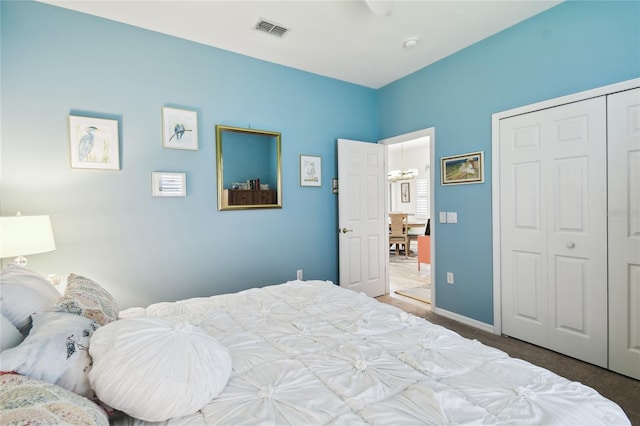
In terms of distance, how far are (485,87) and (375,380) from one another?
3.03 m

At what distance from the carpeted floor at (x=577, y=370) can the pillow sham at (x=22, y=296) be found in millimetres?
3050

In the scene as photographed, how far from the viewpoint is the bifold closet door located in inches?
90.5

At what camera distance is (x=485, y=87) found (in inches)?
118

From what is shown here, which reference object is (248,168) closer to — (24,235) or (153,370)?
(24,235)

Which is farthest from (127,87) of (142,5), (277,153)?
(277,153)

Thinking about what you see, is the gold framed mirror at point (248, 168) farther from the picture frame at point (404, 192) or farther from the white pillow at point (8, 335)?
the picture frame at point (404, 192)

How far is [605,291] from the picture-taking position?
7.44 feet

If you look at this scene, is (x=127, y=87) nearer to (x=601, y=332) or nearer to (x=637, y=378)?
(x=601, y=332)

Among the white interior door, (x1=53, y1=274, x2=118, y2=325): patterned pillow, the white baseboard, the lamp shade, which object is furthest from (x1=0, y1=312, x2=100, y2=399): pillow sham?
the white baseboard

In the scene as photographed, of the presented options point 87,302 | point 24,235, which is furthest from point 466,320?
point 24,235

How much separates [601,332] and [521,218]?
3.35ft

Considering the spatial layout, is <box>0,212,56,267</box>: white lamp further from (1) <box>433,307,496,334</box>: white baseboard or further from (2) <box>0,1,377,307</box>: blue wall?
(1) <box>433,307,496,334</box>: white baseboard

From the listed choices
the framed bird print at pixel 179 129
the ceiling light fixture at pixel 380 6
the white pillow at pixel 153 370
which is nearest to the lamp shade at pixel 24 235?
the framed bird print at pixel 179 129

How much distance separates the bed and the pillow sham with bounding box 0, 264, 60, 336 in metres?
0.07
